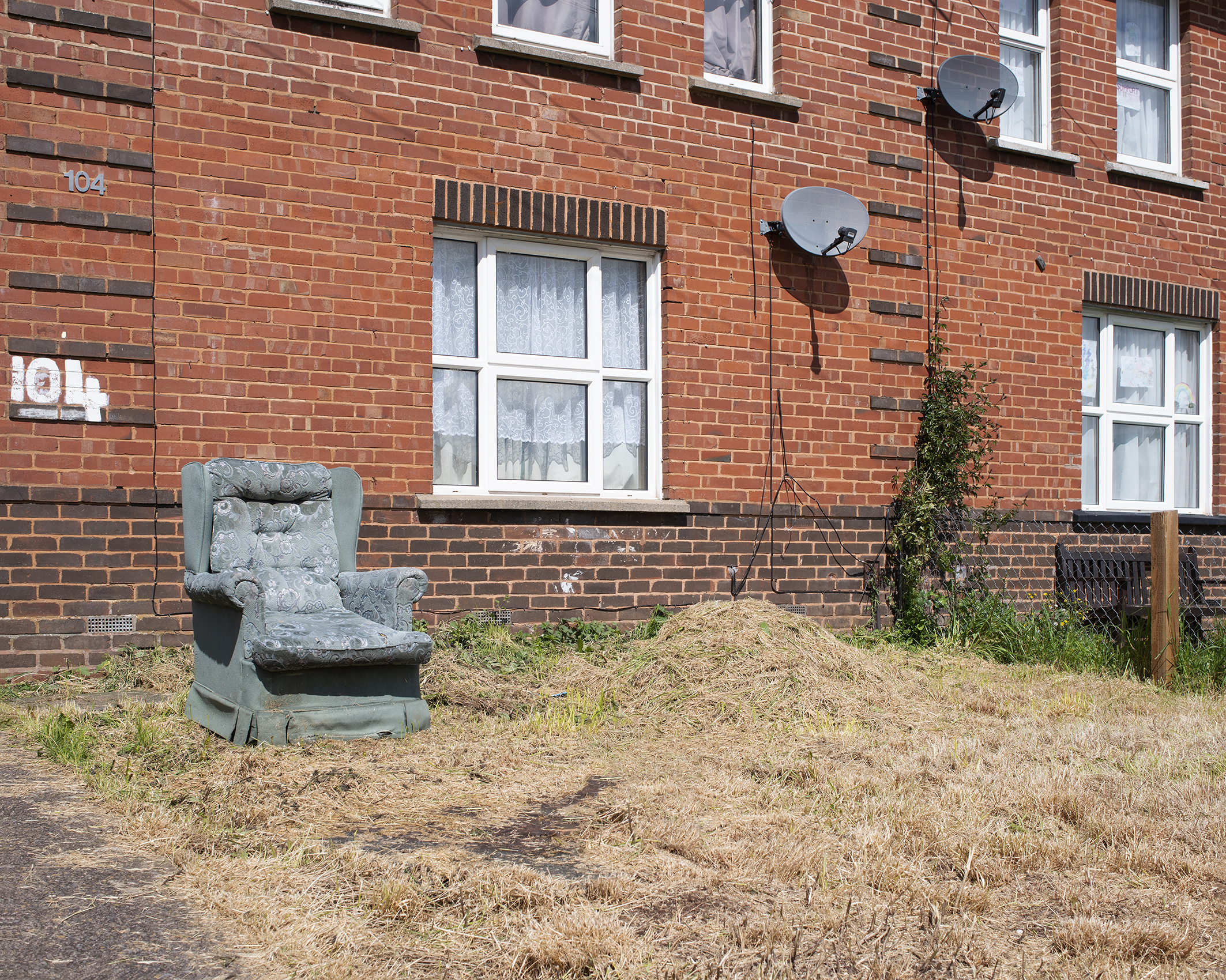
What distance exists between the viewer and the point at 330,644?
4.81 meters

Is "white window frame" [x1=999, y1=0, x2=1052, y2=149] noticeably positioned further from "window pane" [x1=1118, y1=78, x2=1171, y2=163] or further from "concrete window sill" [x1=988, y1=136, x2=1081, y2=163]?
"window pane" [x1=1118, y1=78, x2=1171, y2=163]

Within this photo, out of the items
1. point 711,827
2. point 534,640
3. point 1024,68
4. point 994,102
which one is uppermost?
point 1024,68

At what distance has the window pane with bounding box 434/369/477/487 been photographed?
24.3 feet

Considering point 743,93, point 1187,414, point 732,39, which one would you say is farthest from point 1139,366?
point 732,39

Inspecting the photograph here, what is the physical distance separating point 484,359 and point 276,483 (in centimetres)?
220

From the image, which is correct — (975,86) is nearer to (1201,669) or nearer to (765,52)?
(765,52)

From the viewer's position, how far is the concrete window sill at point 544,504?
7125 millimetres

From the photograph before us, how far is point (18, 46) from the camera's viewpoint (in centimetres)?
616

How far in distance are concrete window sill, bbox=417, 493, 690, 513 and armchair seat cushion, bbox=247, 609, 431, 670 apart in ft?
6.53

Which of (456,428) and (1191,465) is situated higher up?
(456,428)

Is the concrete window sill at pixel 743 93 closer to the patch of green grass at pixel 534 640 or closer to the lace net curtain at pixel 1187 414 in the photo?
the patch of green grass at pixel 534 640

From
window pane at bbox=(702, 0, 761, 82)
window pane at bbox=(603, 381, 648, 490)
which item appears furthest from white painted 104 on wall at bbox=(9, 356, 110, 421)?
window pane at bbox=(702, 0, 761, 82)

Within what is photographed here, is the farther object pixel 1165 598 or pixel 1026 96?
pixel 1026 96

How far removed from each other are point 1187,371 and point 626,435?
5.79 metres
